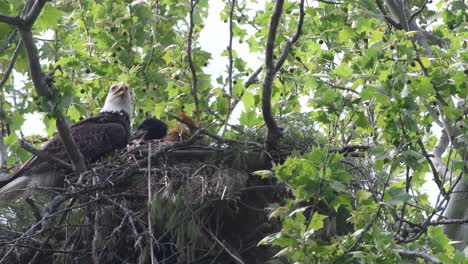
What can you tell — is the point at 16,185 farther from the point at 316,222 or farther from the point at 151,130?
the point at 316,222

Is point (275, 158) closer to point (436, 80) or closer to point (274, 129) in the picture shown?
point (274, 129)

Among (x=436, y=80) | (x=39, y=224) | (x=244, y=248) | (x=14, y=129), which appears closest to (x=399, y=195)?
(x=436, y=80)

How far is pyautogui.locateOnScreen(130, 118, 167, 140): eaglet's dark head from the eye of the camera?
9805 millimetres

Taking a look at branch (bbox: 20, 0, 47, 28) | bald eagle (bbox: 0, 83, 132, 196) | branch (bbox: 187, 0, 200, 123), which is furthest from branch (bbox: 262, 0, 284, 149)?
bald eagle (bbox: 0, 83, 132, 196)

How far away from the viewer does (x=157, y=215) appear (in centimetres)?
768

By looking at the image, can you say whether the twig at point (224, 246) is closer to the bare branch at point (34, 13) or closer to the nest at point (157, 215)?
the nest at point (157, 215)

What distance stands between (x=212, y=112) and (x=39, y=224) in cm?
227

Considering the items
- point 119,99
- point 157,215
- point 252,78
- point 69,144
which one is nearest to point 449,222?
point 157,215

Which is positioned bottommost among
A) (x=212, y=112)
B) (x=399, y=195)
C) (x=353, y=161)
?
(x=399, y=195)

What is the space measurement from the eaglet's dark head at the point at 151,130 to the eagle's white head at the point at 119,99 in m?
0.40

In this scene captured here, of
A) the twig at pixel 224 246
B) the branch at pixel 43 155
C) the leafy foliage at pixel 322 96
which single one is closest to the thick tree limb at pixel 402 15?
the leafy foliage at pixel 322 96

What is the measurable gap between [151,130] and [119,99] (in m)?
0.67

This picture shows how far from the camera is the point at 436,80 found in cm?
736

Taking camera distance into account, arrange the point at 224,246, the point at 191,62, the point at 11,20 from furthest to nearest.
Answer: the point at 191,62 → the point at 224,246 → the point at 11,20
